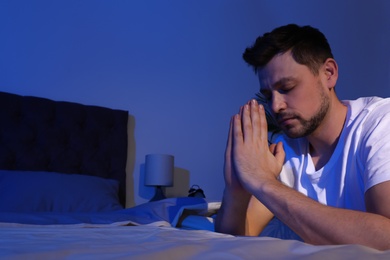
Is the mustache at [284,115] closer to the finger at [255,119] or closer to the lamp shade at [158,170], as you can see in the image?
the finger at [255,119]

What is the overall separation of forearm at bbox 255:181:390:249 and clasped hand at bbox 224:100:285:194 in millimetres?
118

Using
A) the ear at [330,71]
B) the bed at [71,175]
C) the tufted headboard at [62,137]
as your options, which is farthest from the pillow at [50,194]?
the ear at [330,71]

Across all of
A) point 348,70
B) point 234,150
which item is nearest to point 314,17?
point 348,70

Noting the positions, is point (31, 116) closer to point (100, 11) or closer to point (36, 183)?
point (36, 183)

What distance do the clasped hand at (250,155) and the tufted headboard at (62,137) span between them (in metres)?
1.64

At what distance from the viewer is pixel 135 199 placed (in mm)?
3061

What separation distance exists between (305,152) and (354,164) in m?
0.31

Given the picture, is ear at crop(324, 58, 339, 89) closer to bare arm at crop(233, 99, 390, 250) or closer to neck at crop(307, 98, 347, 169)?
neck at crop(307, 98, 347, 169)

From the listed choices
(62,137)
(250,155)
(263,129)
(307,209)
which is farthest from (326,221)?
(62,137)

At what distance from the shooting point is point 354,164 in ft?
4.17

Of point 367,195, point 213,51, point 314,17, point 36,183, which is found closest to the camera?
point 367,195

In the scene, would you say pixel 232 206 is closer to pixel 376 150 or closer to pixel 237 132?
pixel 237 132

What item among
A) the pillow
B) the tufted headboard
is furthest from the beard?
the tufted headboard

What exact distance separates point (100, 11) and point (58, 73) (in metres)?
0.61
